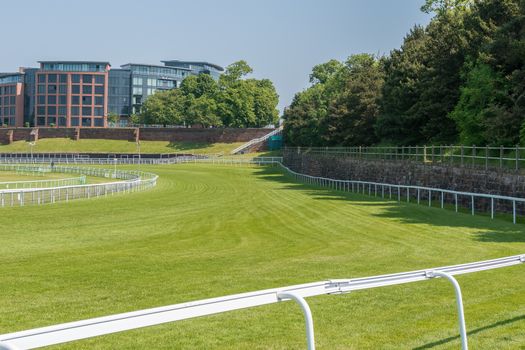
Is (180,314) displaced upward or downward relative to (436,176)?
downward

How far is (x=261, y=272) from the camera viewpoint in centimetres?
1196

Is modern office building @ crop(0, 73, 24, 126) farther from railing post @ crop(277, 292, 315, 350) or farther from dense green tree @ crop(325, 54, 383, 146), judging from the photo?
railing post @ crop(277, 292, 315, 350)

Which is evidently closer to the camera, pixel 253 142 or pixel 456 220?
pixel 456 220

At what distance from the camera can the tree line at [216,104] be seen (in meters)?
132

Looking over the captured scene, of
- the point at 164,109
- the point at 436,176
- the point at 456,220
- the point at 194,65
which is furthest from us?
the point at 194,65

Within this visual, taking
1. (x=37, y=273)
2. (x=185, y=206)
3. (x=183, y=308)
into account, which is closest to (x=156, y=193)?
(x=185, y=206)

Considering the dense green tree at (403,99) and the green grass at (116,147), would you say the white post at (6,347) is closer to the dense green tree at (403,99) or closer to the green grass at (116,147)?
the dense green tree at (403,99)

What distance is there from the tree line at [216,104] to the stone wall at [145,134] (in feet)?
19.0

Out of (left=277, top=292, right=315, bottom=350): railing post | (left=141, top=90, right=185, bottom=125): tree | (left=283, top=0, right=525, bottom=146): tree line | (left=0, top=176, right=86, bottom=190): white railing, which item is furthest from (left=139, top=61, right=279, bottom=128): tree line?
(left=277, top=292, right=315, bottom=350): railing post

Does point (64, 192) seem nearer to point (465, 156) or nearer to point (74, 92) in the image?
point (465, 156)

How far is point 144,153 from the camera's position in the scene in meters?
118

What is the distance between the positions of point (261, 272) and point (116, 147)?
11522cm

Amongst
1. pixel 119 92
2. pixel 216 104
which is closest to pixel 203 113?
pixel 216 104

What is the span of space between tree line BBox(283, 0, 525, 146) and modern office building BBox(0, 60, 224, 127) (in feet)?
294
